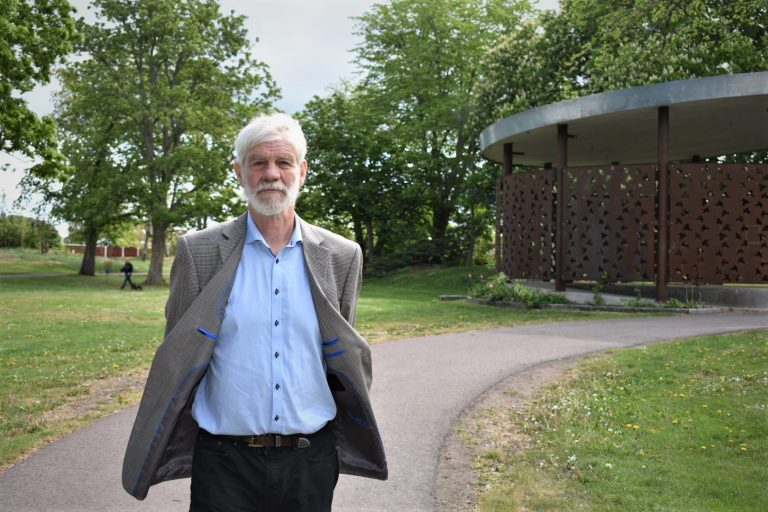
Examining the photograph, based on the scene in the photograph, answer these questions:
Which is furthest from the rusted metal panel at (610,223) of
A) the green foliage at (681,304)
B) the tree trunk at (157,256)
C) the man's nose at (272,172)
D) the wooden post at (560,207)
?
the tree trunk at (157,256)

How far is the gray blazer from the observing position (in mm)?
2787

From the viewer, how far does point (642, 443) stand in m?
6.24

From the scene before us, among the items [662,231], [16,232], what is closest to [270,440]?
[662,231]

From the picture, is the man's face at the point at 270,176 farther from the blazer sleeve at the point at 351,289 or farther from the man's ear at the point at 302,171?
the blazer sleeve at the point at 351,289

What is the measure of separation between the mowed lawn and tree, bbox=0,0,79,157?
5776 millimetres

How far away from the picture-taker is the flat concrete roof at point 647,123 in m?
16.1

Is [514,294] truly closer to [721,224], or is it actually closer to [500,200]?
[500,200]

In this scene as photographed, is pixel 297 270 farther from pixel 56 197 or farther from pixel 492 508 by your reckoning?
pixel 56 197

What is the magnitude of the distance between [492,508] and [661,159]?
1461cm

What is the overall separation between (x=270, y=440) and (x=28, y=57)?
91.6ft

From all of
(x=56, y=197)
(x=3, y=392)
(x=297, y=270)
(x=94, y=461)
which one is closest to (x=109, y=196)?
(x=56, y=197)

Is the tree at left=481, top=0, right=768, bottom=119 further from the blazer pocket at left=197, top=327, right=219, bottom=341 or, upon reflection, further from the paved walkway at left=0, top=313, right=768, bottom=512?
the blazer pocket at left=197, top=327, right=219, bottom=341

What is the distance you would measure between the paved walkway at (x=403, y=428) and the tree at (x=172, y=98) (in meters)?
27.2

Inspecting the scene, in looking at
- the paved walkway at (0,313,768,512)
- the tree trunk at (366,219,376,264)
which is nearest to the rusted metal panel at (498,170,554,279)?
the paved walkway at (0,313,768,512)
